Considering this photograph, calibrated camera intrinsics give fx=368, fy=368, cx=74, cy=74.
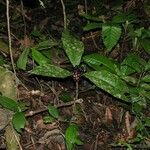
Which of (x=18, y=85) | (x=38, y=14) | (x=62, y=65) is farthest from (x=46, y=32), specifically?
(x=18, y=85)

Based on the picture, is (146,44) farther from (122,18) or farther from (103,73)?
(103,73)

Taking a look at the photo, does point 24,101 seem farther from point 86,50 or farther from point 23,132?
point 86,50

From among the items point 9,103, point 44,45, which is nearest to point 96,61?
point 44,45

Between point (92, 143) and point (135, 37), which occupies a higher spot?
point (135, 37)

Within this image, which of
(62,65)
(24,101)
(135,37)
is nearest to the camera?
(24,101)

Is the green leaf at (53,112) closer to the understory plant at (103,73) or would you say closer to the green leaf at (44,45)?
the understory plant at (103,73)

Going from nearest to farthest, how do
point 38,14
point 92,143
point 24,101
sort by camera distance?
point 92,143 → point 24,101 → point 38,14

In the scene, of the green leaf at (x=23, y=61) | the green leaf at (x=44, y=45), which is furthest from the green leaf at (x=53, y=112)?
the green leaf at (x=44, y=45)
